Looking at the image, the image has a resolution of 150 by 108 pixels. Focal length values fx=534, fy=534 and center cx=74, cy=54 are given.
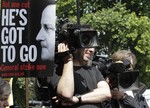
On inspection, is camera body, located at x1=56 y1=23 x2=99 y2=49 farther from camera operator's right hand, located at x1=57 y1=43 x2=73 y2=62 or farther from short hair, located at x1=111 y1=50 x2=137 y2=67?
short hair, located at x1=111 y1=50 x2=137 y2=67

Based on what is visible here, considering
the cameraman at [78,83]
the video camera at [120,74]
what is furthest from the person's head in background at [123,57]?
the cameraman at [78,83]

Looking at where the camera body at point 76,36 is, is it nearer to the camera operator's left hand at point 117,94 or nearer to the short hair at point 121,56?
the camera operator's left hand at point 117,94

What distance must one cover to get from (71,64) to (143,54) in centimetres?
2284

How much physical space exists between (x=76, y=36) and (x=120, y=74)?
0.62 metres

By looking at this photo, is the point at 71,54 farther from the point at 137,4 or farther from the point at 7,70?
the point at 137,4

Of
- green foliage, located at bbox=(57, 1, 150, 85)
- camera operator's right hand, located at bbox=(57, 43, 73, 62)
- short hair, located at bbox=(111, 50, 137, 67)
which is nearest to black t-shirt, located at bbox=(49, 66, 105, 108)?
camera operator's right hand, located at bbox=(57, 43, 73, 62)

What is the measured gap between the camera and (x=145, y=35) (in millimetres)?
26812

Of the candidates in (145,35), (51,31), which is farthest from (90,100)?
(145,35)

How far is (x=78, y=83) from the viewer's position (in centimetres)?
442

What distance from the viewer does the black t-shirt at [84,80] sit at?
439 cm

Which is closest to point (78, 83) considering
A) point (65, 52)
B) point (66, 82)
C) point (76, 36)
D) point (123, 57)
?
point (66, 82)

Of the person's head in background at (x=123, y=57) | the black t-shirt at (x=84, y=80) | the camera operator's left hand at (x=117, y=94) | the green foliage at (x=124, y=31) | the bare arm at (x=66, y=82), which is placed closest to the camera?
the bare arm at (x=66, y=82)

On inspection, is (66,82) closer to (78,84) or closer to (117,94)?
(78,84)

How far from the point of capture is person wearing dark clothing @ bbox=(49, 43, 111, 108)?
14.0 ft
